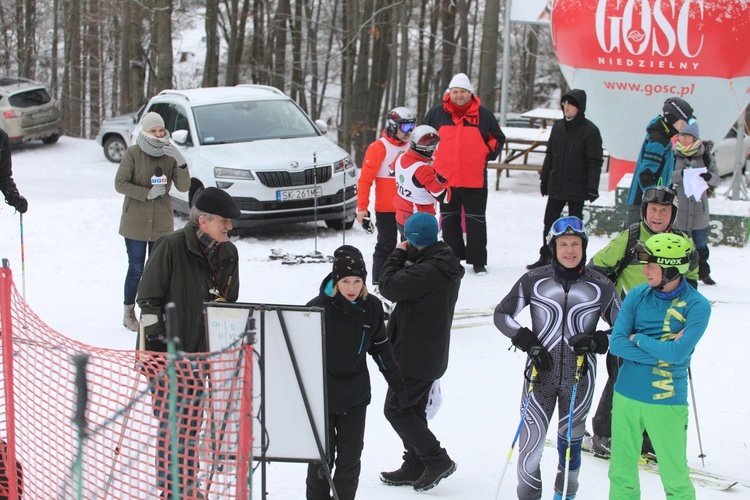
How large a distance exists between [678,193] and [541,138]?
7486 millimetres

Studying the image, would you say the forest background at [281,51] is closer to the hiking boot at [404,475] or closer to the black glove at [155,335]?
the hiking boot at [404,475]

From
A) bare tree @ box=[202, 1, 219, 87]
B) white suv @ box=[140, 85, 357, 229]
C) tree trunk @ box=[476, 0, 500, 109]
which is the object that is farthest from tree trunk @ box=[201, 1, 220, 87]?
white suv @ box=[140, 85, 357, 229]

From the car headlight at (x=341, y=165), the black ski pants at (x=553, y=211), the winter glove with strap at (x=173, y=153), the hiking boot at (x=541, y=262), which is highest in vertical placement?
the winter glove with strap at (x=173, y=153)

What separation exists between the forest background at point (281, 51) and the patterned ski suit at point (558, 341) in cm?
1389

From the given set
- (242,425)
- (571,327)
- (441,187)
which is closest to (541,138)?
(441,187)

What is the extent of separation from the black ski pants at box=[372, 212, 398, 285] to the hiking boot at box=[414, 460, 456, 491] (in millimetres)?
3304

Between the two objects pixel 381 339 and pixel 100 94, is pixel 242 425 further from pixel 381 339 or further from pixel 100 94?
pixel 100 94

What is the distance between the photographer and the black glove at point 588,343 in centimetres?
467

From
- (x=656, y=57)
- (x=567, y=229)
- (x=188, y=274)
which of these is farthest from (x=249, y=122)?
(x=567, y=229)

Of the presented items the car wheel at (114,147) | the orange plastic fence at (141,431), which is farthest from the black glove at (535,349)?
the car wheel at (114,147)

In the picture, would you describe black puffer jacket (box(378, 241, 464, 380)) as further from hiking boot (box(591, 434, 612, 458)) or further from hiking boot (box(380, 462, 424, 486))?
A: hiking boot (box(591, 434, 612, 458))

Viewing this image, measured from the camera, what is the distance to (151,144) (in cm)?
750

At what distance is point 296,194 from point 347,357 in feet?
22.3

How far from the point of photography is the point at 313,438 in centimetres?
451
